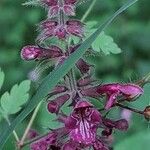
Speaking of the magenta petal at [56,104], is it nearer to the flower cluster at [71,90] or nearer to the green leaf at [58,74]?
the flower cluster at [71,90]

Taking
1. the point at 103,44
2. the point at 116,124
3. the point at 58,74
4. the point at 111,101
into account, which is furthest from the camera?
the point at 103,44

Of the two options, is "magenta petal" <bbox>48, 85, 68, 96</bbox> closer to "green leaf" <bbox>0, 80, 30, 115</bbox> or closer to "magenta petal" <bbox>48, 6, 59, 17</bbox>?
"magenta petal" <bbox>48, 6, 59, 17</bbox>

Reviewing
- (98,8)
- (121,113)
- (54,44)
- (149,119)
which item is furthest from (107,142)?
(98,8)

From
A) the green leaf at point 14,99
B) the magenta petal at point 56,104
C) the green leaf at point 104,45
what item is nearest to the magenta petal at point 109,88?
the magenta petal at point 56,104

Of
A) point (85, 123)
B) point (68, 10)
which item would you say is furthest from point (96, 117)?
point (68, 10)

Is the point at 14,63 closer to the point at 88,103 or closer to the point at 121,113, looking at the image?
the point at 121,113

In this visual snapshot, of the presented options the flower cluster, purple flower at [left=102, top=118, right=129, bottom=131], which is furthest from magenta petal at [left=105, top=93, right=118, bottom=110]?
purple flower at [left=102, top=118, right=129, bottom=131]

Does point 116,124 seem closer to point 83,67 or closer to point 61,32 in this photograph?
point 83,67
